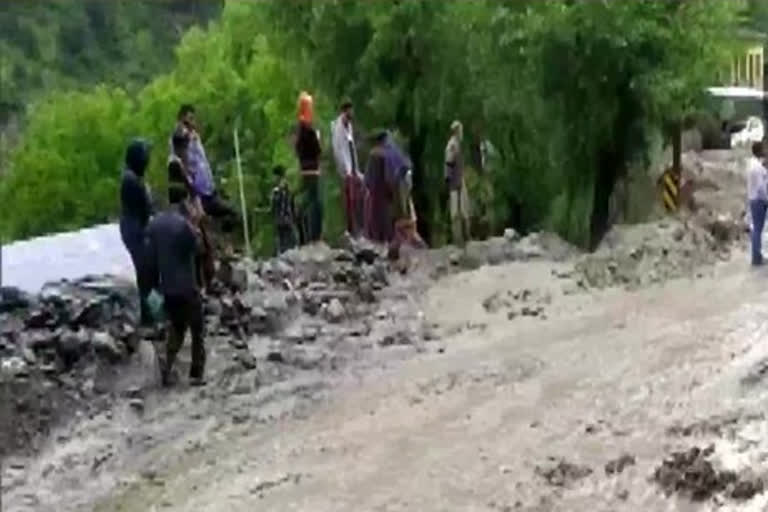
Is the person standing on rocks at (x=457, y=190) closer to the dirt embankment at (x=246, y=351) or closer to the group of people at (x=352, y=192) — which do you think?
the group of people at (x=352, y=192)

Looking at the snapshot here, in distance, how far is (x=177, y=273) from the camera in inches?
471

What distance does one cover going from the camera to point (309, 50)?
29.3 meters

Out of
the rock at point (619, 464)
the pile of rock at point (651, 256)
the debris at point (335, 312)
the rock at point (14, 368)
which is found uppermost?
the rock at point (14, 368)

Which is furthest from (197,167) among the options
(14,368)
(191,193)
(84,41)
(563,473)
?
(84,41)

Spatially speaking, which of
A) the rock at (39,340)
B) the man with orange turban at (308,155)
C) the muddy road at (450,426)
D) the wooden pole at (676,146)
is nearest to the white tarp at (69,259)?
the rock at (39,340)

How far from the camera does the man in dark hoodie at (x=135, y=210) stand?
12.6m

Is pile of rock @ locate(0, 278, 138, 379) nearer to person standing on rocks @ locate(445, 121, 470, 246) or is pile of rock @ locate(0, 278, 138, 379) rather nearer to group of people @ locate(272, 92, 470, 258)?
group of people @ locate(272, 92, 470, 258)

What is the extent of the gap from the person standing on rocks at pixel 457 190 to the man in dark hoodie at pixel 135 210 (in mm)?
9356

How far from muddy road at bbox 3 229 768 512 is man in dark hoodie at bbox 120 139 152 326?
108cm

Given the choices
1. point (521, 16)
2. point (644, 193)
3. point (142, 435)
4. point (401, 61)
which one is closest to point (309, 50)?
point (401, 61)

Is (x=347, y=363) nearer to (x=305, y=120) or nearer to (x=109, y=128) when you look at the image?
(x=305, y=120)

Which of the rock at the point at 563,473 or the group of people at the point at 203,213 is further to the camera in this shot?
the group of people at the point at 203,213

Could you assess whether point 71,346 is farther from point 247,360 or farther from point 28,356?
point 247,360

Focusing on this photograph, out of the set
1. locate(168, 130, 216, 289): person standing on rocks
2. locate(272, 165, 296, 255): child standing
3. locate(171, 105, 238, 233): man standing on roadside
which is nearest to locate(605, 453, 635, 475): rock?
locate(168, 130, 216, 289): person standing on rocks
